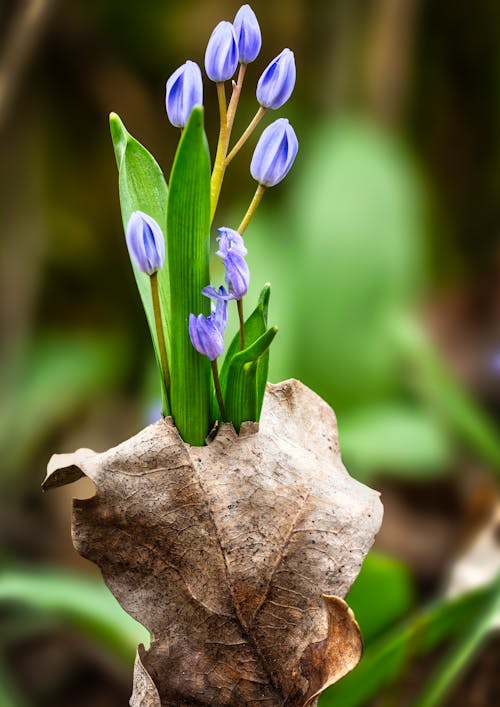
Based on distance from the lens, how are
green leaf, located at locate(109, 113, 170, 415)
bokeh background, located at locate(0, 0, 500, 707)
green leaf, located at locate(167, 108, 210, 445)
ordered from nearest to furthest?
green leaf, located at locate(167, 108, 210, 445)
green leaf, located at locate(109, 113, 170, 415)
bokeh background, located at locate(0, 0, 500, 707)

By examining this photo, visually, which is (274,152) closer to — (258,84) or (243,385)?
(258,84)

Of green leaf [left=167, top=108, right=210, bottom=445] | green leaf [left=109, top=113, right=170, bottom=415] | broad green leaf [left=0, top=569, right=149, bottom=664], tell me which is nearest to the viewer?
green leaf [left=167, top=108, right=210, bottom=445]

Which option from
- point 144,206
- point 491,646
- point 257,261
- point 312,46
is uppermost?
point 312,46

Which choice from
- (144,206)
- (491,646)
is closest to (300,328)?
(491,646)

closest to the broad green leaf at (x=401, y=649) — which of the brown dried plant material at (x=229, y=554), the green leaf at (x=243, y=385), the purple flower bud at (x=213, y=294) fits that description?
the brown dried plant material at (x=229, y=554)

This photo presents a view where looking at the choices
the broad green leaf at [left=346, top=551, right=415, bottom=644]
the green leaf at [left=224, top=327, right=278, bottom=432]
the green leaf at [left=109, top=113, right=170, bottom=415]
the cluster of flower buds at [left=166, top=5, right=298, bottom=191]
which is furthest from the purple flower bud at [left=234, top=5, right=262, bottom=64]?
the broad green leaf at [left=346, top=551, right=415, bottom=644]

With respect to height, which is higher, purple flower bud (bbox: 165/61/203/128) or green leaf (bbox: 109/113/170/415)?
purple flower bud (bbox: 165/61/203/128)

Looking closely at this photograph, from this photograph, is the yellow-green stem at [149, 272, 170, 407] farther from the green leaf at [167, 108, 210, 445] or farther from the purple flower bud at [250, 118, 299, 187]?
the purple flower bud at [250, 118, 299, 187]

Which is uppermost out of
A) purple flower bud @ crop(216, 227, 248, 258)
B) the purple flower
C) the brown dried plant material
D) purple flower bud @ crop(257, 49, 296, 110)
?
purple flower bud @ crop(257, 49, 296, 110)

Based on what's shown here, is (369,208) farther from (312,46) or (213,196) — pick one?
(213,196)
